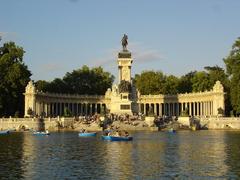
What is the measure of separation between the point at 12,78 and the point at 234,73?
2054 inches

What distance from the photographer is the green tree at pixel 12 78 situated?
391ft

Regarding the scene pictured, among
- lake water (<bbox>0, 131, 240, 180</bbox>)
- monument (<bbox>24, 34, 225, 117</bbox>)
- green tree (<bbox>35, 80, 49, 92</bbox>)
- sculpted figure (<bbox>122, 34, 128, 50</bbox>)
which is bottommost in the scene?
lake water (<bbox>0, 131, 240, 180</bbox>)

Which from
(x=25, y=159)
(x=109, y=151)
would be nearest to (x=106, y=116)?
(x=109, y=151)

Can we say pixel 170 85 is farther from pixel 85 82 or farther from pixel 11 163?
pixel 11 163

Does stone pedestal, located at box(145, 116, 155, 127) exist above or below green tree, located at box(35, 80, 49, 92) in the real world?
below

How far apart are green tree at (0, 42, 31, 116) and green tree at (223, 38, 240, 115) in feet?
162

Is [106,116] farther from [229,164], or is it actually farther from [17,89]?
[229,164]

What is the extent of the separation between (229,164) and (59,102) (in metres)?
92.7

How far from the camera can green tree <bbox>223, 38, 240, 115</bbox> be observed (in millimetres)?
114675

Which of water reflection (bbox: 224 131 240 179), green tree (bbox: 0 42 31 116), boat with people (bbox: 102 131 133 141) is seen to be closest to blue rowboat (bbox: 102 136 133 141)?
boat with people (bbox: 102 131 133 141)

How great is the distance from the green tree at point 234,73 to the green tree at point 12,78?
49.4m

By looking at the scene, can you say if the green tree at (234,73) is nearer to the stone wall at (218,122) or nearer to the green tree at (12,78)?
the stone wall at (218,122)

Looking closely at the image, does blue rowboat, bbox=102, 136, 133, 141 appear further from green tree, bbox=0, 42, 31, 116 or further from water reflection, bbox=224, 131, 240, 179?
green tree, bbox=0, 42, 31, 116

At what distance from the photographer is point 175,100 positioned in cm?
13800
